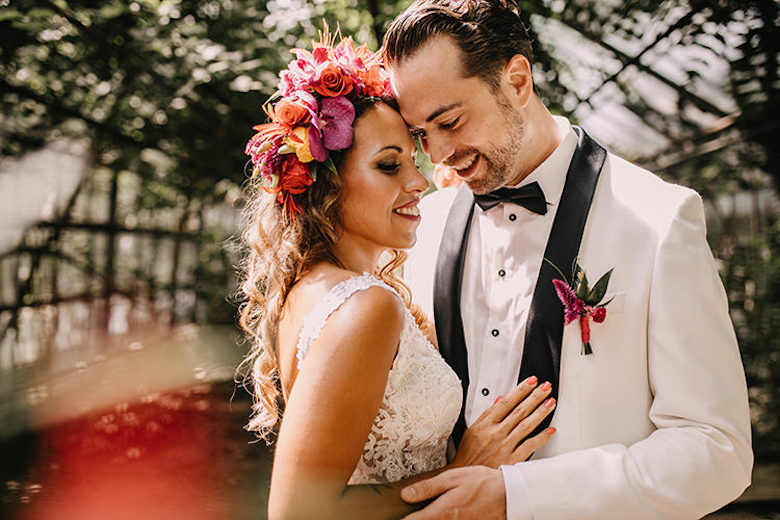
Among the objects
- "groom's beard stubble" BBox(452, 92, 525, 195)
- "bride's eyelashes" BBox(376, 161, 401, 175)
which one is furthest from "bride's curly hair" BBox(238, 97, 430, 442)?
"groom's beard stubble" BBox(452, 92, 525, 195)

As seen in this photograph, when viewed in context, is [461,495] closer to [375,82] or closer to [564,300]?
[564,300]

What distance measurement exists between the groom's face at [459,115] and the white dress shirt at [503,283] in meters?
0.13

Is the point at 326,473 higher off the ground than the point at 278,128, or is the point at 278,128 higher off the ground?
the point at 278,128

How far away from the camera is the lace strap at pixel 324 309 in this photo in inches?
52.9

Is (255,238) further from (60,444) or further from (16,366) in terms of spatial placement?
(16,366)

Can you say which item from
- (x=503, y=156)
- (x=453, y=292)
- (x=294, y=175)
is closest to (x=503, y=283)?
(x=453, y=292)

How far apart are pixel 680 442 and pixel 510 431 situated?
1.36ft

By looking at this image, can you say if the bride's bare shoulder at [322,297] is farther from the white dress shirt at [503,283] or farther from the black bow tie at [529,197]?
the black bow tie at [529,197]

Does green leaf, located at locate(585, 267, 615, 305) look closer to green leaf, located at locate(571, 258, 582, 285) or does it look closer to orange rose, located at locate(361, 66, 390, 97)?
green leaf, located at locate(571, 258, 582, 285)

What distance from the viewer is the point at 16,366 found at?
10.7ft

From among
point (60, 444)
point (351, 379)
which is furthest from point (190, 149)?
point (351, 379)

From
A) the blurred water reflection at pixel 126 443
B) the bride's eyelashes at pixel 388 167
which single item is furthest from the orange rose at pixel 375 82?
the blurred water reflection at pixel 126 443

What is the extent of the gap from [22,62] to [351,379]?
10.5 ft

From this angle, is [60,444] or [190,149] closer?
[60,444]
